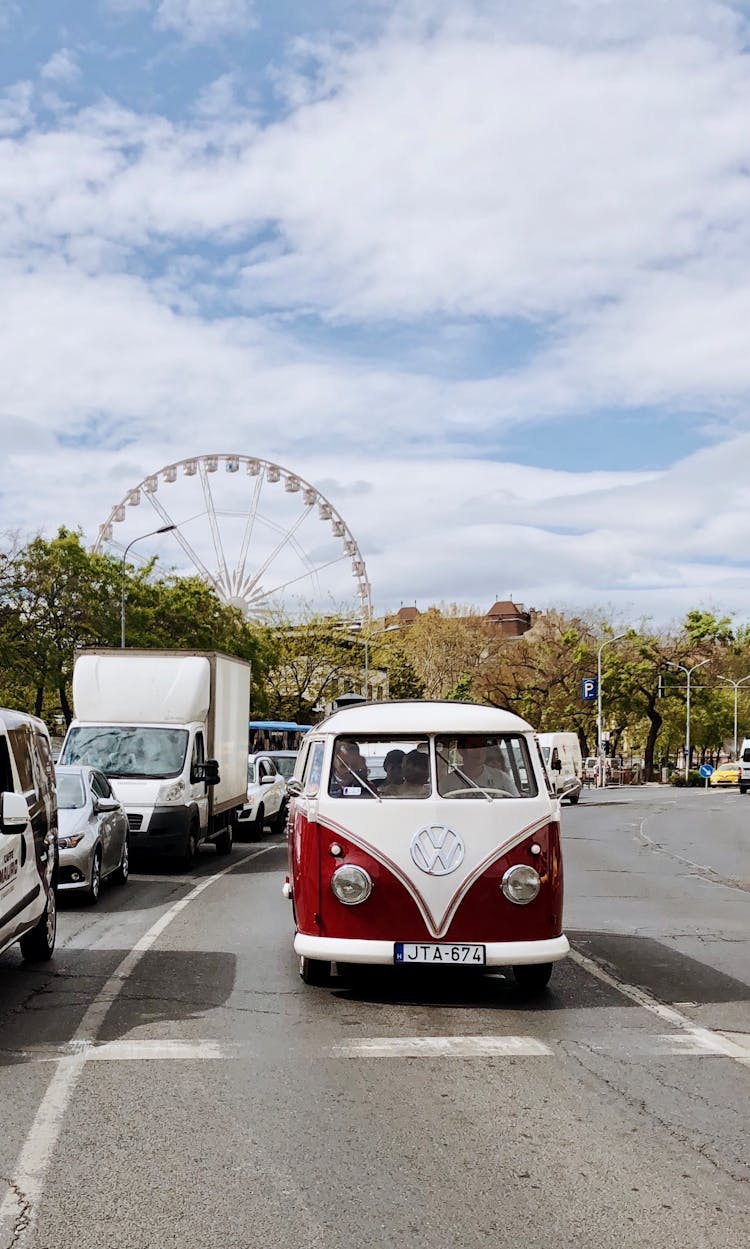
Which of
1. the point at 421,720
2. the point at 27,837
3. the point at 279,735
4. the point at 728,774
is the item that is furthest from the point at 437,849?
the point at 728,774

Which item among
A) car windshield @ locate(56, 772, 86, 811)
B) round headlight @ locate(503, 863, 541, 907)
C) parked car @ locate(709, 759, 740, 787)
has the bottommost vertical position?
parked car @ locate(709, 759, 740, 787)

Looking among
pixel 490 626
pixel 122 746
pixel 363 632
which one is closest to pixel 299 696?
pixel 363 632

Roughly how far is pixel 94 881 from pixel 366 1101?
8.79 metres

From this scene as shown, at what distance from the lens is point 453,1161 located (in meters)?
5.40

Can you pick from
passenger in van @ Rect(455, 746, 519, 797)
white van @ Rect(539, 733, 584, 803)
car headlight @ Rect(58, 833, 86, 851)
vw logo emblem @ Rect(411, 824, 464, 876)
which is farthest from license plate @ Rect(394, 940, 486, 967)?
white van @ Rect(539, 733, 584, 803)

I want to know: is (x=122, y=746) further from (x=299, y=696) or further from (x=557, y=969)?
(x=299, y=696)

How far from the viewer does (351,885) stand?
29.0 ft

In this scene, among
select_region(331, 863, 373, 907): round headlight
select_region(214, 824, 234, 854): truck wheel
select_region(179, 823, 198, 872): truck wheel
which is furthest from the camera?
select_region(214, 824, 234, 854): truck wheel

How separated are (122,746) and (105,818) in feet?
15.1

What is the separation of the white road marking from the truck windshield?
39.8 ft

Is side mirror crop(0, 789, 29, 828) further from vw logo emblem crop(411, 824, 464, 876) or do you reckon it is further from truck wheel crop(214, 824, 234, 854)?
truck wheel crop(214, 824, 234, 854)

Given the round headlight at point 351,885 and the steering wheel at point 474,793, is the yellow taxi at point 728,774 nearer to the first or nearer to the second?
the steering wheel at point 474,793

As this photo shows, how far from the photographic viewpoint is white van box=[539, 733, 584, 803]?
48938mm

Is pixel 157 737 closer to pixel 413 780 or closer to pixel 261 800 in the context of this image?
pixel 261 800
